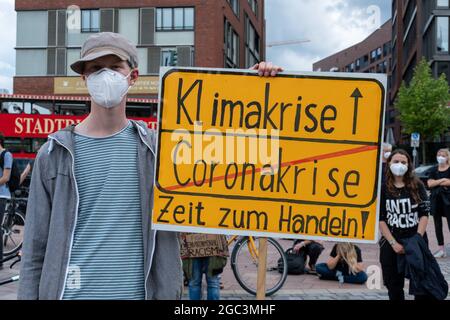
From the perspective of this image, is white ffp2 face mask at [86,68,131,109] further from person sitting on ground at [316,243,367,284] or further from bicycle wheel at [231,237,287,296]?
person sitting on ground at [316,243,367,284]

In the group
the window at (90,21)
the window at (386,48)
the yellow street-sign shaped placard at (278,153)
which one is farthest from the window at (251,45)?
the yellow street-sign shaped placard at (278,153)

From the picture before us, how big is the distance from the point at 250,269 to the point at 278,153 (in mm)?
4055

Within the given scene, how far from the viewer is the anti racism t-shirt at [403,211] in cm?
Result: 498

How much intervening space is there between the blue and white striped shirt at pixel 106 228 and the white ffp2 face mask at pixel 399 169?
3.41 m

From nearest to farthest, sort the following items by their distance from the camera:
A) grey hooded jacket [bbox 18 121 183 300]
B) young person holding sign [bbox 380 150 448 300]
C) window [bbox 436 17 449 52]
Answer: grey hooded jacket [bbox 18 121 183 300]
young person holding sign [bbox 380 150 448 300]
window [bbox 436 17 449 52]

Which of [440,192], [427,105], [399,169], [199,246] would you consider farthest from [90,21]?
[399,169]

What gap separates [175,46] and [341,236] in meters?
36.2

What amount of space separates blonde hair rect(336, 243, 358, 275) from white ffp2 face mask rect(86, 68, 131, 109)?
545cm

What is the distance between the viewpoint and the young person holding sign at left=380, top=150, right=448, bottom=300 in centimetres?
477

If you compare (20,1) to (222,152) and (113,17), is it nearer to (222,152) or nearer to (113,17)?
(113,17)

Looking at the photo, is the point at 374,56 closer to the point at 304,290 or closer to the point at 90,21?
the point at 90,21

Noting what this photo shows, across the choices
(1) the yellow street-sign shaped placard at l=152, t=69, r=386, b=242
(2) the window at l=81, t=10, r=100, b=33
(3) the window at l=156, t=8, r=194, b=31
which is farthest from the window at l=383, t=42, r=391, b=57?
(1) the yellow street-sign shaped placard at l=152, t=69, r=386, b=242

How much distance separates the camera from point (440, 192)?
958 centimetres

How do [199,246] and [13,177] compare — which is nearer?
[199,246]
